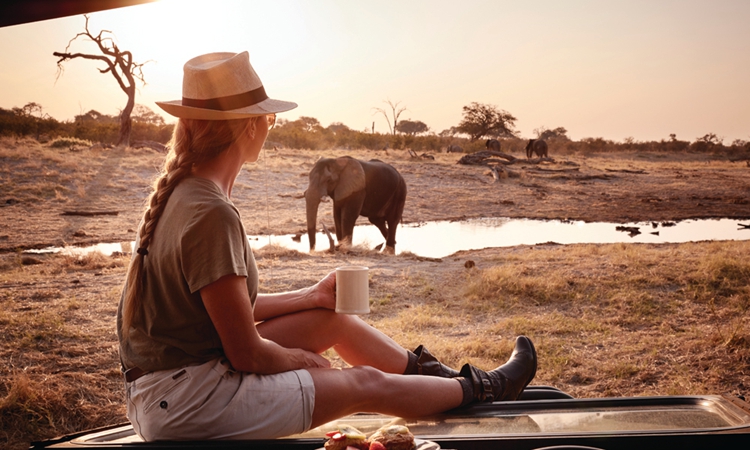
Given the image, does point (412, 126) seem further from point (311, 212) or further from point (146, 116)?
point (311, 212)

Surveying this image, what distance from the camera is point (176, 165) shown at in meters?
1.44

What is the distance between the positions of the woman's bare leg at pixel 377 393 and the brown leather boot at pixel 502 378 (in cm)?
5

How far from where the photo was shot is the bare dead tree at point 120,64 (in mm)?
14763

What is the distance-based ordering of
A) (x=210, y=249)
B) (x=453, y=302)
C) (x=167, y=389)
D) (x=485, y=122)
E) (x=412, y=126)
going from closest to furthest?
(x=210, y=249) → (x=167, y=389) → (x=453, y=302) → (x=485, y=122) → (x=412, y=126)

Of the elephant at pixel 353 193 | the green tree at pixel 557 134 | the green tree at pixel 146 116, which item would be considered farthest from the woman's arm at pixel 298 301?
the green tree at pixel 557 134

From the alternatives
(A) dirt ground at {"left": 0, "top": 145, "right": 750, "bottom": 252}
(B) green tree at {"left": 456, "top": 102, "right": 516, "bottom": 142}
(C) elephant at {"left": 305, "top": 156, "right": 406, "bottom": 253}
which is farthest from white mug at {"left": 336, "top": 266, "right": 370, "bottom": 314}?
(B) green tree at {"left": 456, "top": 102, "right": 516, "bottom": 142}

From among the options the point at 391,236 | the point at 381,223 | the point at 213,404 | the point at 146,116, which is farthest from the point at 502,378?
the point at 146,116

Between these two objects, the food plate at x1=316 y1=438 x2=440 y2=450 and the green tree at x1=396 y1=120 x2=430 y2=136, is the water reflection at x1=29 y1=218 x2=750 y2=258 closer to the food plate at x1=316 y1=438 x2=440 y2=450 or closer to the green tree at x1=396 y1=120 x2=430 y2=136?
the food plate at x1=316 y1=438 x2=440 y2=450

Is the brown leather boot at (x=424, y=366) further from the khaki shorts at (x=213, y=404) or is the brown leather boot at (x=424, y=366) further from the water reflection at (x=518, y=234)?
the water reflection at (x=518, y=234)

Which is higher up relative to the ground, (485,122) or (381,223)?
(485,122)

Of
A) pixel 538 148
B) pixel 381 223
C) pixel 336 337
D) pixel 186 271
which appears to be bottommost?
pixel 381 223

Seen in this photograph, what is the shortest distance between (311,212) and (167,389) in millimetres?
6067

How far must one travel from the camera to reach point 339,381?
59.4 inches

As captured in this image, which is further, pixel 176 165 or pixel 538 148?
pixel 538 148
